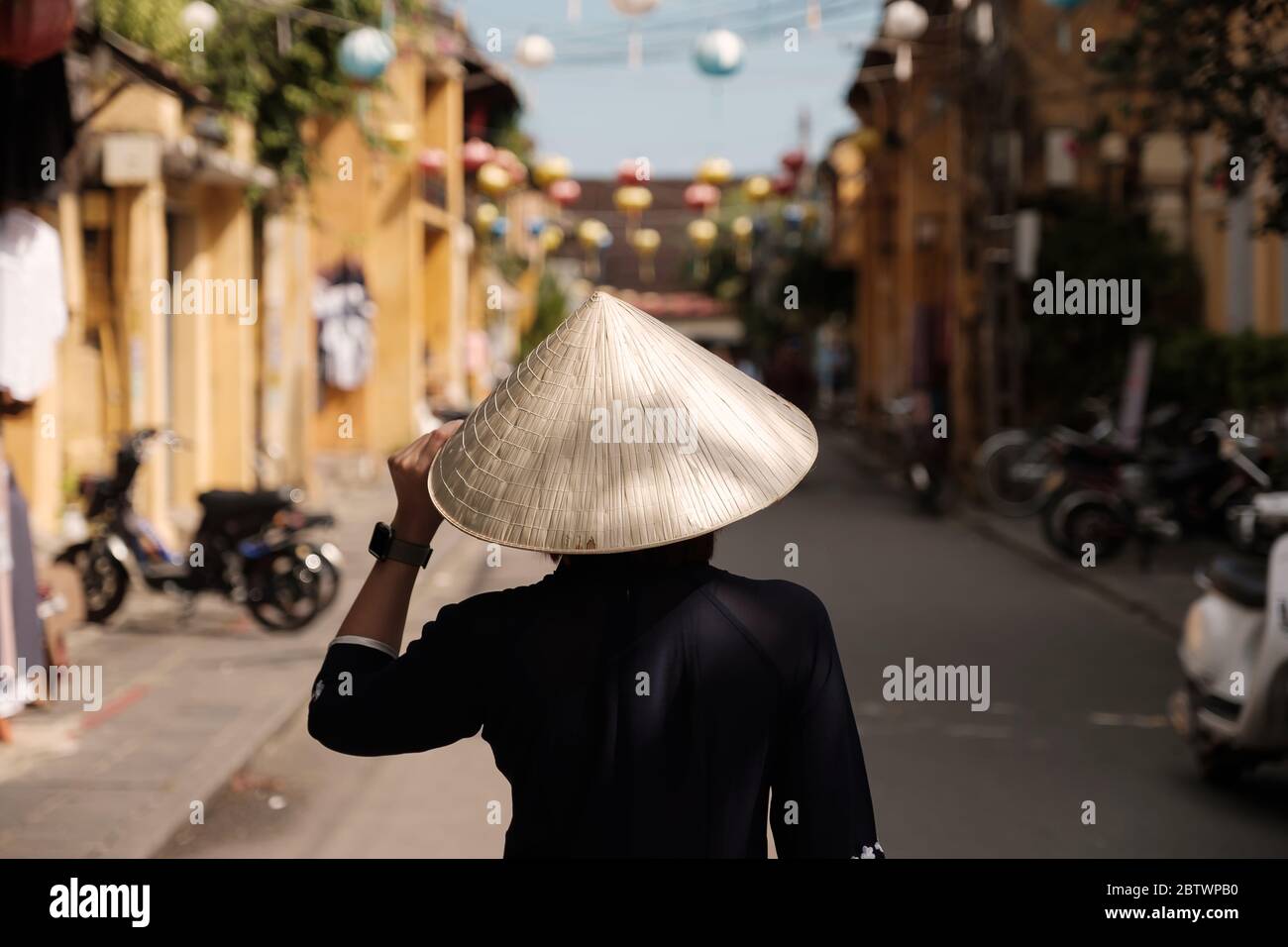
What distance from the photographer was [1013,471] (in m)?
19.0

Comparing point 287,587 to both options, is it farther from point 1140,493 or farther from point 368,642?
point 368,642

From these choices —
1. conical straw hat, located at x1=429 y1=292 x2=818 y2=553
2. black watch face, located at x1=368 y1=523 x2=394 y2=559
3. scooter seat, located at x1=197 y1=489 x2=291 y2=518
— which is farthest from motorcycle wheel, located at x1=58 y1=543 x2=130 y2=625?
conical straw hat, located at x1=429 y1=292 x2=818 y2=553

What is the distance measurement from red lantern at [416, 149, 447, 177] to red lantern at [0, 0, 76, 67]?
2056 centimetres

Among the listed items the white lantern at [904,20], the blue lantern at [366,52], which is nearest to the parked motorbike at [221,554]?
the blue lantern at [366,52]

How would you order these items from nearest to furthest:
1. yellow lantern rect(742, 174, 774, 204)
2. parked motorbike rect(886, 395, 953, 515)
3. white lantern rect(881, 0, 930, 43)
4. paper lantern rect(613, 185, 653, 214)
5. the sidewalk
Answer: the sidewalk
white lantern rect(881, 0, 930, 43)
parked motorbike rect(886, 395, 953, 515)
paper lantern rect(613, 185, 653, 214)
yellow lantern rect(742, 174, 774, 204)

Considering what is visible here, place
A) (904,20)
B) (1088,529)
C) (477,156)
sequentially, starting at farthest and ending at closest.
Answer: (477,156), (904,20), (1088,529)

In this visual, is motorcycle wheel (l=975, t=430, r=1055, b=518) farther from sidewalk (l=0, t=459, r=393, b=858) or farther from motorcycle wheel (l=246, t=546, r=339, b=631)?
motorcycle wheel (l=246, t=546, r=339, b=631)

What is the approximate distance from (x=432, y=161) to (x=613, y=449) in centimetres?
2648

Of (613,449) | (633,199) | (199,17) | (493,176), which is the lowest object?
(613,449)

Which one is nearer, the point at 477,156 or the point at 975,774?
the point at 975,774

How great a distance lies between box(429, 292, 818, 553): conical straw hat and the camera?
211cm

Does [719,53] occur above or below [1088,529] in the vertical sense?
above

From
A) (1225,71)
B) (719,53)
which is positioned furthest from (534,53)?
(1225,71)
